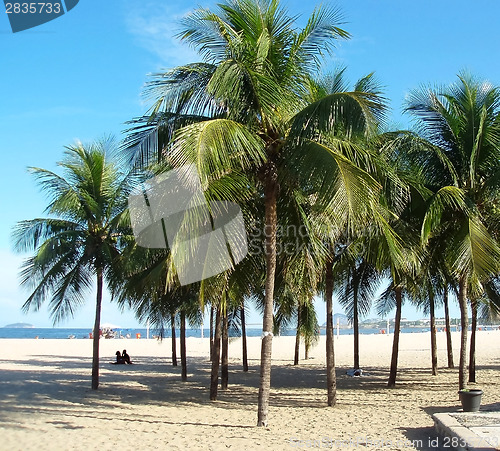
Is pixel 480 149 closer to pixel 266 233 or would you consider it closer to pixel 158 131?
pixel 266 233

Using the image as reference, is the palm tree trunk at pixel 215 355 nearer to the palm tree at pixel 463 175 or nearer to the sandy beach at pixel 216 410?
the sandy beach at pixel 216 410

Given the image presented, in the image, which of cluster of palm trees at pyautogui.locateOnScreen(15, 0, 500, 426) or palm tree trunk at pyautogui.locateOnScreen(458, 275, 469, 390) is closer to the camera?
cluster of palm trees at pyautogui.locateOnScreen(15, 0, 500, 426)

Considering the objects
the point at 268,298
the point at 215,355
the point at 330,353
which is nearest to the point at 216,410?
the point at 215,355

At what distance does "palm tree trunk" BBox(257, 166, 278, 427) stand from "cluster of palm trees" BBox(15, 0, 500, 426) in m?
0.02

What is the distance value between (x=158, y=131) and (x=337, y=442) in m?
6.03

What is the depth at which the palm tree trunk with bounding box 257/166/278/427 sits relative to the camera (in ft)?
30.2

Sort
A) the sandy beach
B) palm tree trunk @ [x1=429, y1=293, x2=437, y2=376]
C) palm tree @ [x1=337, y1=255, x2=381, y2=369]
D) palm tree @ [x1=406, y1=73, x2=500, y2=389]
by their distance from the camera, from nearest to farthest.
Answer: the sandy beach → palm tree @ [x1=406, y1=73, x2=500, y2=389] → palm tree @ [x1=337, y1=255, x2=381, y2=369] → palm tree trunk @ [x1=429, y1=293, x2=437, y2=376]

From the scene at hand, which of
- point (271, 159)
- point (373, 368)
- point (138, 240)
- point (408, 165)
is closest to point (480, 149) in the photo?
point (408, 165)

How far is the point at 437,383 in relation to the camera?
1628 cm

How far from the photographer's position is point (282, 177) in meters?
9.13

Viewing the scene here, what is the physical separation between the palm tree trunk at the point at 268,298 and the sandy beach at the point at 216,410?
506mm

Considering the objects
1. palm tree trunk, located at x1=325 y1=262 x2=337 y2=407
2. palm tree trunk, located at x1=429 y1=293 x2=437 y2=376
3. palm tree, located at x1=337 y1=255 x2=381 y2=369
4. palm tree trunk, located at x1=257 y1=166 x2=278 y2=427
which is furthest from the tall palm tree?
palm tree trunk, located at x1=429 y1=293 x2=437 y2=376

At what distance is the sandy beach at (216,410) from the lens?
26.9 ft

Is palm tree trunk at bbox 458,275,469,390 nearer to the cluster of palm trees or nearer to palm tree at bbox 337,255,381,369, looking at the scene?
the cluster of palm trees
